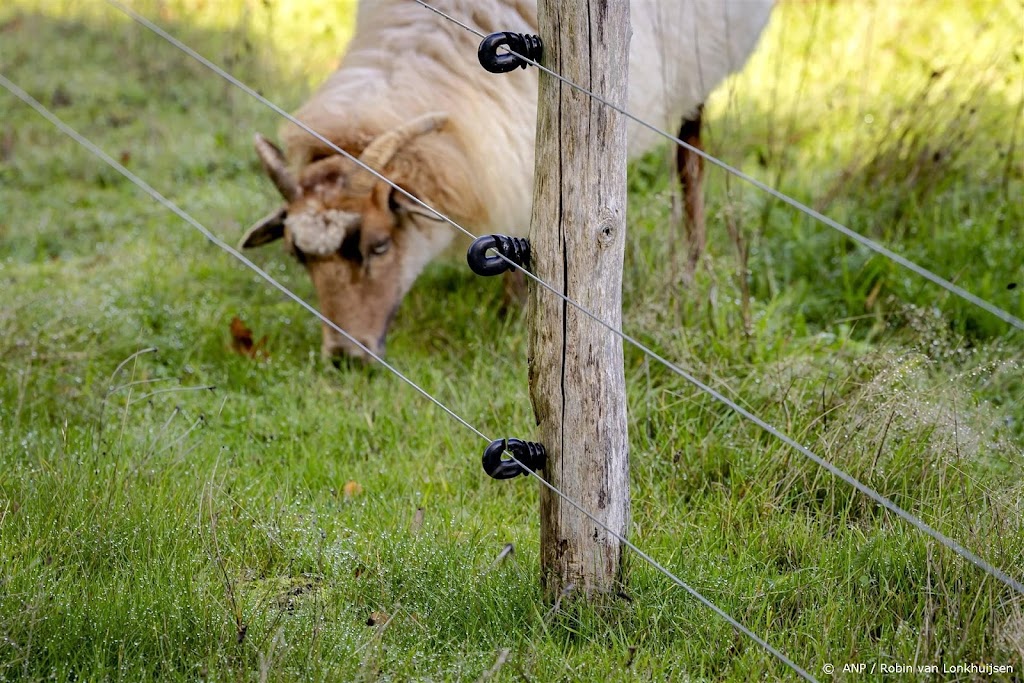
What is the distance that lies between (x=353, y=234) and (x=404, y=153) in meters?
0.40

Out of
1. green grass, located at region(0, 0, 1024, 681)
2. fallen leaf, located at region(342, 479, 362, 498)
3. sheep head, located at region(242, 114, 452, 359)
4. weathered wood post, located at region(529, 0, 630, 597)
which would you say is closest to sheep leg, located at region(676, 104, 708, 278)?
green grass, located at region(0, 0, 1024, 681)

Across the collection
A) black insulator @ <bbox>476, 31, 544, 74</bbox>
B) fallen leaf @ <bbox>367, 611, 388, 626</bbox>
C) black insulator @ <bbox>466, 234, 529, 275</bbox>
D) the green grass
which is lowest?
fallen leaf @ <bbox>367, 611, 388, 626</bbox>

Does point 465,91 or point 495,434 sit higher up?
point 465,91

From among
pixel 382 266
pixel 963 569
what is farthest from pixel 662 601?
pixel 382 266

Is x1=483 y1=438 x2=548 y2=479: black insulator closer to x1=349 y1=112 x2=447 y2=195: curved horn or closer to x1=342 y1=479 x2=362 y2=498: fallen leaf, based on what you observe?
x1=342 y1=479 x2=362 y2=498: fallen leaf

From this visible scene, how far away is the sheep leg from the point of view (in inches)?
188

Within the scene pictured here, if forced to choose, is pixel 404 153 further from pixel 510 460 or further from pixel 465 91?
pixel 510 460

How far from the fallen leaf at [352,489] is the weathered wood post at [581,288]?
938mm

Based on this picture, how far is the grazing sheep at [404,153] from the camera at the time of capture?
14.1 feet

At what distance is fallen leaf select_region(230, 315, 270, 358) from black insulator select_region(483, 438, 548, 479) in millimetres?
2234

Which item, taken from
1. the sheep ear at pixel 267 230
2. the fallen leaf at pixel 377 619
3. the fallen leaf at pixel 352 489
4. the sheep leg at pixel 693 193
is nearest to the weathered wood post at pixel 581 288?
the fallen leaf at pixel 377 619

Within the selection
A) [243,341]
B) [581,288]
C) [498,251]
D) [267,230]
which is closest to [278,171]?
[267,230]

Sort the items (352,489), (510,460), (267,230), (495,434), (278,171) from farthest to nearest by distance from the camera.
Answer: (267,230) → (278,171) → (495,434) → (352,489) → (510,460)

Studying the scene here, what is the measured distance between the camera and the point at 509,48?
2463 millimetres
